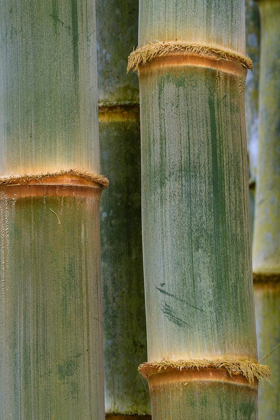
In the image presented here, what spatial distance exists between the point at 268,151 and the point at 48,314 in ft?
3.29

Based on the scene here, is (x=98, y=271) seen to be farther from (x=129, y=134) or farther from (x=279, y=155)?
(x=279, y=155)

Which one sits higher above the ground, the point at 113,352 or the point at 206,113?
the point at 206,113

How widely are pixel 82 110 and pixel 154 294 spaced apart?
191 mm

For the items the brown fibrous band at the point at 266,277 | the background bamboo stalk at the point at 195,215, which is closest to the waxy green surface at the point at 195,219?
the background bamboo stalk at the point at 195,215

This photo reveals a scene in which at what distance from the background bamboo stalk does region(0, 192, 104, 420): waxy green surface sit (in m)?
0.07

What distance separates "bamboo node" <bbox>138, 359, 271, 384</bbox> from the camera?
809mm

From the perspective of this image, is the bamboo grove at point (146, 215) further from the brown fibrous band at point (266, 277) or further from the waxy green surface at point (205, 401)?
the brown fibrous band at point (266, 277)

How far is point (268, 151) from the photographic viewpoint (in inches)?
67.6

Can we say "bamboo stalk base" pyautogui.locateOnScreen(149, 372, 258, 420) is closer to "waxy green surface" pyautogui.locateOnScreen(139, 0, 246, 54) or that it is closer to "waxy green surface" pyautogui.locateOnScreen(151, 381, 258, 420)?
"waxy green surface" pyautogui.locateOnScreen(151, 381, 258, 420)

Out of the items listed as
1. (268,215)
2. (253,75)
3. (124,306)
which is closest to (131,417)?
(124,306)

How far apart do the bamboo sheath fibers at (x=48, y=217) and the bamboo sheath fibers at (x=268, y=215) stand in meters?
0.79

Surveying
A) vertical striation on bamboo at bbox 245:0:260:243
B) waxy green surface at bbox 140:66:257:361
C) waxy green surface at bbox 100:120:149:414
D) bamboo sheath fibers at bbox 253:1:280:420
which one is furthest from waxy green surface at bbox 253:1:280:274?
waxy green surface at bbox 140:66:257:361

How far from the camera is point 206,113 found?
0.86m

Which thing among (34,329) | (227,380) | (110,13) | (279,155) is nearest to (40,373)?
(34,329)
